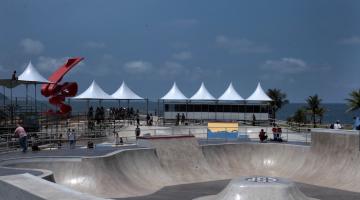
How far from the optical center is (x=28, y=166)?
21406 mm

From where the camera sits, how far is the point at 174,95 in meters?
53.6

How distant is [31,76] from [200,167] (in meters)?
15.2

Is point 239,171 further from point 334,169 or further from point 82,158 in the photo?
point 82,158

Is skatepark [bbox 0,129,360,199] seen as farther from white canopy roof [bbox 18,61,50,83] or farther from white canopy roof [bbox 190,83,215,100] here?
white canopy roof [bbox 190,83,215,100]

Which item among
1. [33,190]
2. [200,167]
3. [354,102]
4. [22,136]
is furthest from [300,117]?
[33,190]

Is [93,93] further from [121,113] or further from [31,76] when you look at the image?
[31,76]

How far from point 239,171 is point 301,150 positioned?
4.14 meters

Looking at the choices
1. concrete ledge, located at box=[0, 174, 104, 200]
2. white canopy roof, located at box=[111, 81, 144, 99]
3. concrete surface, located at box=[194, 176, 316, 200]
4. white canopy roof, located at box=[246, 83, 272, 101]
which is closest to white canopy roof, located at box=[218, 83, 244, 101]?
white canopy roof, located at box=[246, 83, 272, 101]

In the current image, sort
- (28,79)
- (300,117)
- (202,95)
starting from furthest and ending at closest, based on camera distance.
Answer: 1. (300,117)
2. (202,95)
3. (28,79)

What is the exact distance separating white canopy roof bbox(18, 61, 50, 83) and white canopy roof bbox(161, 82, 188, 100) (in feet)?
58.6

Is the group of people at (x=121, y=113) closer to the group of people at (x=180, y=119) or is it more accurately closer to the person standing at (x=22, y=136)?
the group of people at (x=180, y=119)

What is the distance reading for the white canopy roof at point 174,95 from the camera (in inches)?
Answer: 2080

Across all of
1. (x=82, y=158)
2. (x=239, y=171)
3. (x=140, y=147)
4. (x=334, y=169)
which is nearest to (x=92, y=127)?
(x=140, y=147)

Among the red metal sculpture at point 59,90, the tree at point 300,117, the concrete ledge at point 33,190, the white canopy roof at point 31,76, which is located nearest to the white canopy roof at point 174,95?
the red metal sculpture at point 59,90
